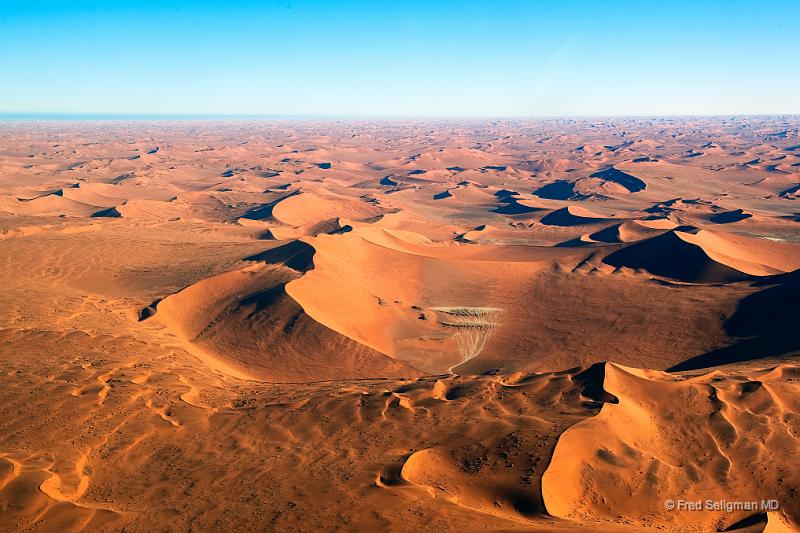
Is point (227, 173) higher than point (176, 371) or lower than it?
lower

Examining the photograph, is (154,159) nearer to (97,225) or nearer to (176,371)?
(97,225)

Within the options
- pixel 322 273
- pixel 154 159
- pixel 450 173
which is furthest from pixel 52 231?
pixel 154 159

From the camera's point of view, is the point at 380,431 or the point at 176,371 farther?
the point at 176,371

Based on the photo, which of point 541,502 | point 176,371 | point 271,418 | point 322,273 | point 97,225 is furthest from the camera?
point 97,225

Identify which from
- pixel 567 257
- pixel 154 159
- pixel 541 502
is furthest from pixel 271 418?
pixel 154 159

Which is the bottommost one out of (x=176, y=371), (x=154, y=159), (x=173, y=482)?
(x=154, y=159)

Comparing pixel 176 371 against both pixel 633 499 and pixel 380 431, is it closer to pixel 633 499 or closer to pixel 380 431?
pixel 380 431

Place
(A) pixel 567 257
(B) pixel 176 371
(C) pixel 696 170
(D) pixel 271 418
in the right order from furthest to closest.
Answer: (C) pixel 696 170
(A) pixel 567 257
(B) pixel 176 371
(D) pixel 271 418
